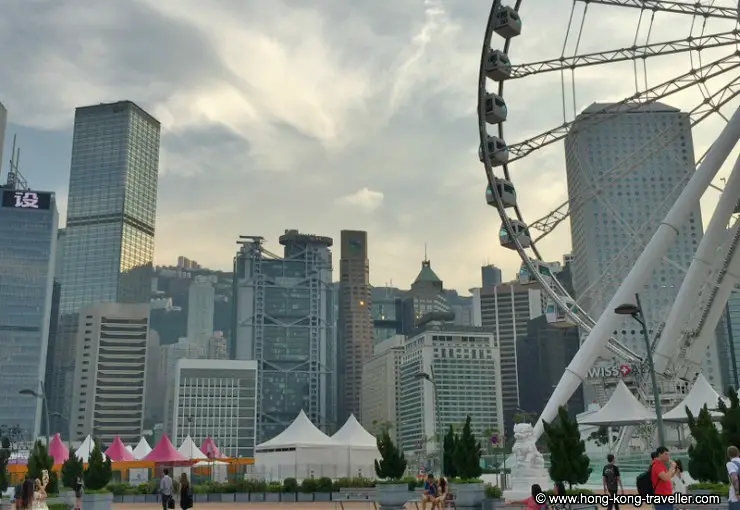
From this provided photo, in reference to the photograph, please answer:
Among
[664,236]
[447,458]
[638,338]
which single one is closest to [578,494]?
[447,458]

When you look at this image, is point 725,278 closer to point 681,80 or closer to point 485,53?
point 681,80

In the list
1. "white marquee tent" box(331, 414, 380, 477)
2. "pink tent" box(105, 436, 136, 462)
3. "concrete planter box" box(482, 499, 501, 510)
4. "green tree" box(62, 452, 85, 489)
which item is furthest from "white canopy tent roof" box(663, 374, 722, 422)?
"pink tent" box(105, 436, 136, 462)

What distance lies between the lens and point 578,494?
77.5 feet

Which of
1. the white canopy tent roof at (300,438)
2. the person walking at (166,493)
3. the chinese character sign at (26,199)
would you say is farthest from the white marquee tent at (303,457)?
the chinese character sign at (26,199)

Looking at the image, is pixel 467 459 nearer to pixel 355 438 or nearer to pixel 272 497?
pixel 272 497

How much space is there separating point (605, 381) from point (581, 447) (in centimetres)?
6265

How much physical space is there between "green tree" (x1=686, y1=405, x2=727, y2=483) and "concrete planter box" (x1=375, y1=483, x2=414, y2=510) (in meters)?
12.4

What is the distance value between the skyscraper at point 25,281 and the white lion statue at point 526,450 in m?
172

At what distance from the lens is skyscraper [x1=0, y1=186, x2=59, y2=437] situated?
183 meters

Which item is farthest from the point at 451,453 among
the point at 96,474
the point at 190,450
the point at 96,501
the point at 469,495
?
the point at 190,450

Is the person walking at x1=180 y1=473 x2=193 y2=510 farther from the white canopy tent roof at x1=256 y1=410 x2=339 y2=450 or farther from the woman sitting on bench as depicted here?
the white canopy tent roof at x1=256 y1=410 x2=339 y2=450

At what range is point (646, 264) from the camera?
36.8 meters

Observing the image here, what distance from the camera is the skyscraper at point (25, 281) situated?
183375mm

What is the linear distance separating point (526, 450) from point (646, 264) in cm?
1159
